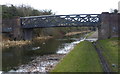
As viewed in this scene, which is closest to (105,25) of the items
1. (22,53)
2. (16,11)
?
(22,53)

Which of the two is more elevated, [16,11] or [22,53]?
[16,11]

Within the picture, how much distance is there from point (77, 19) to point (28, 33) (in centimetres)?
1497

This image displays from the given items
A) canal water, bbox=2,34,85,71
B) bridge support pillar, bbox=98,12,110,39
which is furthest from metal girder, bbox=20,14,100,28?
canal water, bbox=2,34,85,71

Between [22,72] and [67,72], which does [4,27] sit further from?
[67,72]

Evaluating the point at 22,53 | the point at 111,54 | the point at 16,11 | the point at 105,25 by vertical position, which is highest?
the point at 16,11

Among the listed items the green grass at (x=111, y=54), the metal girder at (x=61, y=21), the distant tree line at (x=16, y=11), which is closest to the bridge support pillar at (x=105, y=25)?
the metal girder at (x=61, y=21)

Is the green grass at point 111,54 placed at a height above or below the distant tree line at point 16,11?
below

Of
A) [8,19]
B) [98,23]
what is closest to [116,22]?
[98,23]

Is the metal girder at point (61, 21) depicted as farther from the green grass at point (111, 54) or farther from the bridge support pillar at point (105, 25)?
the green grass at point (111, 54)

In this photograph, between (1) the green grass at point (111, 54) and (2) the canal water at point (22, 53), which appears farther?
(2) the canal water at point (22, 53)

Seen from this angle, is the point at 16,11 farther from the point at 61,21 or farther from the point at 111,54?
the point at 111,54

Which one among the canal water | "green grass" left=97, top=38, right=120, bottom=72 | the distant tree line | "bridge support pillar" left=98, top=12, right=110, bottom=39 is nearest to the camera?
"green grass" left=97, top=38, right=120, bottom=72

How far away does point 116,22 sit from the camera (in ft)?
145

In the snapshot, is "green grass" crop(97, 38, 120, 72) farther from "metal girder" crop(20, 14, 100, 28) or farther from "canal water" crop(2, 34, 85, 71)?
"metal girder" crop(20, 14, 100, 28)
